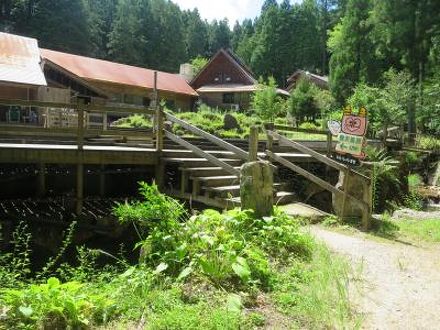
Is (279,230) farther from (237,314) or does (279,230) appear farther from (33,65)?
(33,65)

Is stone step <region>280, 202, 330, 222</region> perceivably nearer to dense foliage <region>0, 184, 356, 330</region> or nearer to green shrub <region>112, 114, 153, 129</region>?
dense foliage <region>0, 184, 356, 330</region>

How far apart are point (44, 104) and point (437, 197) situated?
43.4 feet

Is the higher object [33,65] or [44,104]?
[33,65]

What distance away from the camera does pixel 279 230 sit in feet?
19.7

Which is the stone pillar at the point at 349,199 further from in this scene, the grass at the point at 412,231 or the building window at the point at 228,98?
the building window at the point at 228,98

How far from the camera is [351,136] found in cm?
819

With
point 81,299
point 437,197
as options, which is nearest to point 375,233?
point 81,299

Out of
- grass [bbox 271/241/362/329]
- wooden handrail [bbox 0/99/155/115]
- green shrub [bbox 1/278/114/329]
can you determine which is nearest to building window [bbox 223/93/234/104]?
wooden handrail [bbox 0/99/155/115]

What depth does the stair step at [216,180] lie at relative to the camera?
9.11 metres

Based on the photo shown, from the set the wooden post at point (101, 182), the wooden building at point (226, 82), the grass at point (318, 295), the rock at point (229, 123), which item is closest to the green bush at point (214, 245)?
the grass at point (318, 295)

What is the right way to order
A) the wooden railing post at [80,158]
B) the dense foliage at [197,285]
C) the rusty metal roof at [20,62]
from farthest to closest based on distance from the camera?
the rusty metal roof at [20,62] < the wooden railing post at [80,158] < the dense foliage at [197,285]

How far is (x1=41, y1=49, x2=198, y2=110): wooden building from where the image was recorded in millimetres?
25750

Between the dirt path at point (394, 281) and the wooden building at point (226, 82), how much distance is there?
118 ft

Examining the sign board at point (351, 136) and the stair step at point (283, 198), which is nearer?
the sign board at point (351, 136)
